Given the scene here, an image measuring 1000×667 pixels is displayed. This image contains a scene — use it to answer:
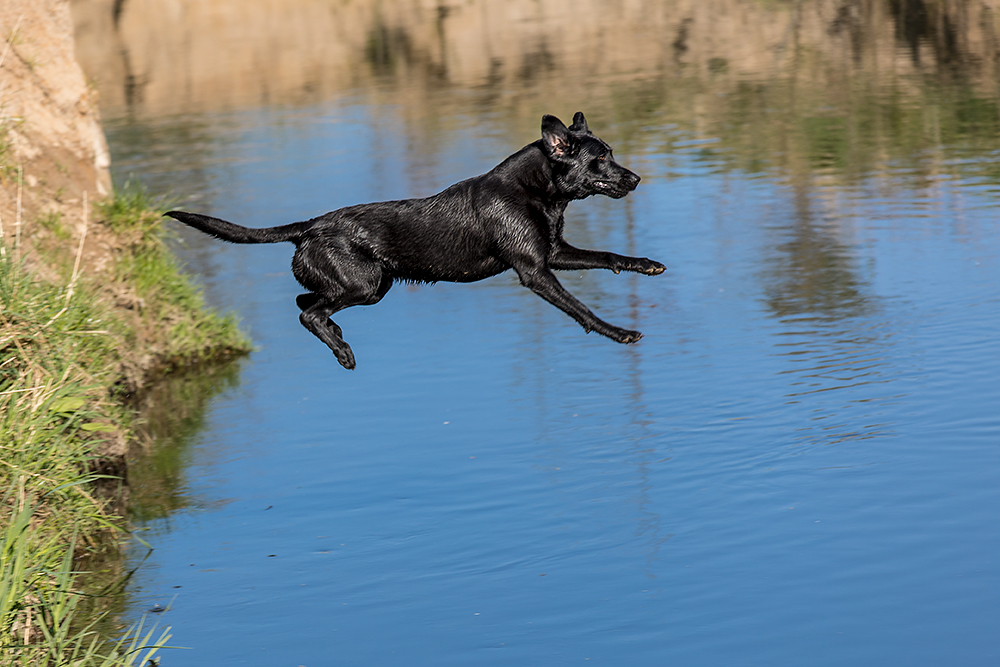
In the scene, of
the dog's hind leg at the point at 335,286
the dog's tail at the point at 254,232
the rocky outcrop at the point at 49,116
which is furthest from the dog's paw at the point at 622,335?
the rocky outcrop at the point at 49,116

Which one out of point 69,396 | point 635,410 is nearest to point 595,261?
point 69,396

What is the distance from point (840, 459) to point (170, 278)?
18.9ft

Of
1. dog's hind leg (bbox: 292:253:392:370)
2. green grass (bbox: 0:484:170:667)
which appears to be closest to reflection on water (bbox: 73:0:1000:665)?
green grass (bbox: 0:484:170:667)

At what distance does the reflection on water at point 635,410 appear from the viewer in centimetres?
755

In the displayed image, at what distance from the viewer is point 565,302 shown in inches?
230

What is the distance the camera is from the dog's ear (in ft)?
18.7

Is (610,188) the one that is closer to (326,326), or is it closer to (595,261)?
(595,261)

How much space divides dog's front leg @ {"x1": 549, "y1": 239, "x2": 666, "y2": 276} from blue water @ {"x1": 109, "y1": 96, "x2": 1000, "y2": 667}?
223 cm

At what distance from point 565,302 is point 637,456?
3.77 metres

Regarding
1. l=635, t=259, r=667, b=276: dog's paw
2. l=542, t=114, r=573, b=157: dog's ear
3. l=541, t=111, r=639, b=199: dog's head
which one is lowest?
l=635, t=259, r=667, b=276: dog's paw

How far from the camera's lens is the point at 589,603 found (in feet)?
24.9

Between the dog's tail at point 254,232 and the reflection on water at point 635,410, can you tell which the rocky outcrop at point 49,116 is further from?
the dog's tail at point 254,232

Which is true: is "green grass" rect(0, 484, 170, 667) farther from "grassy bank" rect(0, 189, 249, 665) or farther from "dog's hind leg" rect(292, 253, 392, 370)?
"dog's hind leg" rect(292, 253, 392, 370)

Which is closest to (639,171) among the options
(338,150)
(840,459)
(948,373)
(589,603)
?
(338,150)
